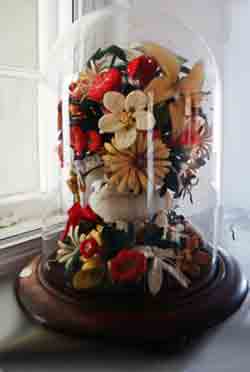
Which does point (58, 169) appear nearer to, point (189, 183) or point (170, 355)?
point (189, 183)

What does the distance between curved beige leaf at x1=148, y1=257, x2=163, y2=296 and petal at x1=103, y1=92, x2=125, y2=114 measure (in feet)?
0.82

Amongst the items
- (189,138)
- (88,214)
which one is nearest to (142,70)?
(189,138)

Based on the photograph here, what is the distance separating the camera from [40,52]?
102cm

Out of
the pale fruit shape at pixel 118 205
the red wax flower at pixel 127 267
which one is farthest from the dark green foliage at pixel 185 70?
the red wax flower at pixel 127 267

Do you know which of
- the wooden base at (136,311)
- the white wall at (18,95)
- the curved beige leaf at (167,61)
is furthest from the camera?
the white wall at (18,95)

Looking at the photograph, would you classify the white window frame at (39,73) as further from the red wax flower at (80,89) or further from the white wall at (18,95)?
the red wax flower at (80,89)

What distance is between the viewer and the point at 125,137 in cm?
59

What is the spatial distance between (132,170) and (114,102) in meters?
0.11

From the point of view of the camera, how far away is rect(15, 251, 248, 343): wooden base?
0.51 meters

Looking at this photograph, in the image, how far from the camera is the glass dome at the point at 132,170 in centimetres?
59

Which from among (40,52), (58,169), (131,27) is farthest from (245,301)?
(40,52)

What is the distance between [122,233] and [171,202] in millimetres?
109

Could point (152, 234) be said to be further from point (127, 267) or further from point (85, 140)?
point (85, 140)

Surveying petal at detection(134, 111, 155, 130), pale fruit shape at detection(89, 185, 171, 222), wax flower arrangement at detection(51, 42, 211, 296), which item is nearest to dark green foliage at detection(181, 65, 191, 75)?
wax flower arrangement at detection(51, 42, 211, 296)
